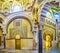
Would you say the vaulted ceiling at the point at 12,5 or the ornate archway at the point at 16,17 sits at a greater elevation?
the vaulted ceiling at the point at 12,5

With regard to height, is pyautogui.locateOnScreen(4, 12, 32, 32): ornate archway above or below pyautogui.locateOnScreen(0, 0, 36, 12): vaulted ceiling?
below

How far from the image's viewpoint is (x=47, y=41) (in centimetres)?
2916

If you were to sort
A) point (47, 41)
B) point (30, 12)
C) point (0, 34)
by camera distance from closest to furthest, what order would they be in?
1. point (30, 12)
2. point (0, 34)
3. point (47, 41)

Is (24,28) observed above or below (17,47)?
above

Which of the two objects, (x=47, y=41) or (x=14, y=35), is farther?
(x=47, y=41)

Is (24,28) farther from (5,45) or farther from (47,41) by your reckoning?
(47,41)

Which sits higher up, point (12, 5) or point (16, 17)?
point (12, 5)

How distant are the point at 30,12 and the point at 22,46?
4.48m

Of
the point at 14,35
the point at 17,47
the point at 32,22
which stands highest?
the point at 32,22

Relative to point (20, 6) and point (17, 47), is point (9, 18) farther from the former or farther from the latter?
point (17, 47)

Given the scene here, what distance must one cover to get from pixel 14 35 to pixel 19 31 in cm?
83

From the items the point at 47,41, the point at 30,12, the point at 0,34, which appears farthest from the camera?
the point at 47,41

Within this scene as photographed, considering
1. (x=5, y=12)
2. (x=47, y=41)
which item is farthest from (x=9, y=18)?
(x=47, y=41)

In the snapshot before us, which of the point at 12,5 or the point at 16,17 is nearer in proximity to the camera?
the point at 12,5
